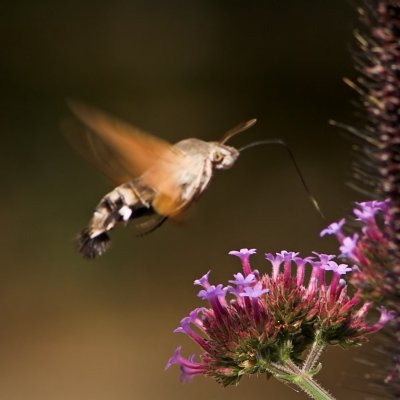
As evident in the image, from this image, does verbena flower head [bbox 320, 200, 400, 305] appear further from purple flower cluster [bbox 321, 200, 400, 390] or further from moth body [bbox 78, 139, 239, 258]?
moth body [bbox 78, 139, 239, 258]

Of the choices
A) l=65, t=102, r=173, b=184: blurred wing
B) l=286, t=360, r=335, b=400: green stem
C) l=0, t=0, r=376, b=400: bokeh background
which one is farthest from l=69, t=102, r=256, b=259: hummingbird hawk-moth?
l=0, t=0, r=376, b=400: bokeh background

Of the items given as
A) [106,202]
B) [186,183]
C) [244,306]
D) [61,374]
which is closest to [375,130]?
[244,306]

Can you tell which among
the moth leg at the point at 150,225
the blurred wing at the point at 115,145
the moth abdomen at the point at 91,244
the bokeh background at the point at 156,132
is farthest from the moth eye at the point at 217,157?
the bokeh background at the point at 156,132

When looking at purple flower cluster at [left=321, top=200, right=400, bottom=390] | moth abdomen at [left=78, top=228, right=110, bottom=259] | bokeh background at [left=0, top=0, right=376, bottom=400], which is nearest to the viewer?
purple flower cluster at [left=321, top=200, right=400, bottom=390]

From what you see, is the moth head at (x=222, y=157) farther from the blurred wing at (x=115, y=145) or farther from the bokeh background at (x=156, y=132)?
the bokeh background at (x=156, y=132)

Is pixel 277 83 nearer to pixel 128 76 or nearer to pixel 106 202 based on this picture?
pixel 128 76
